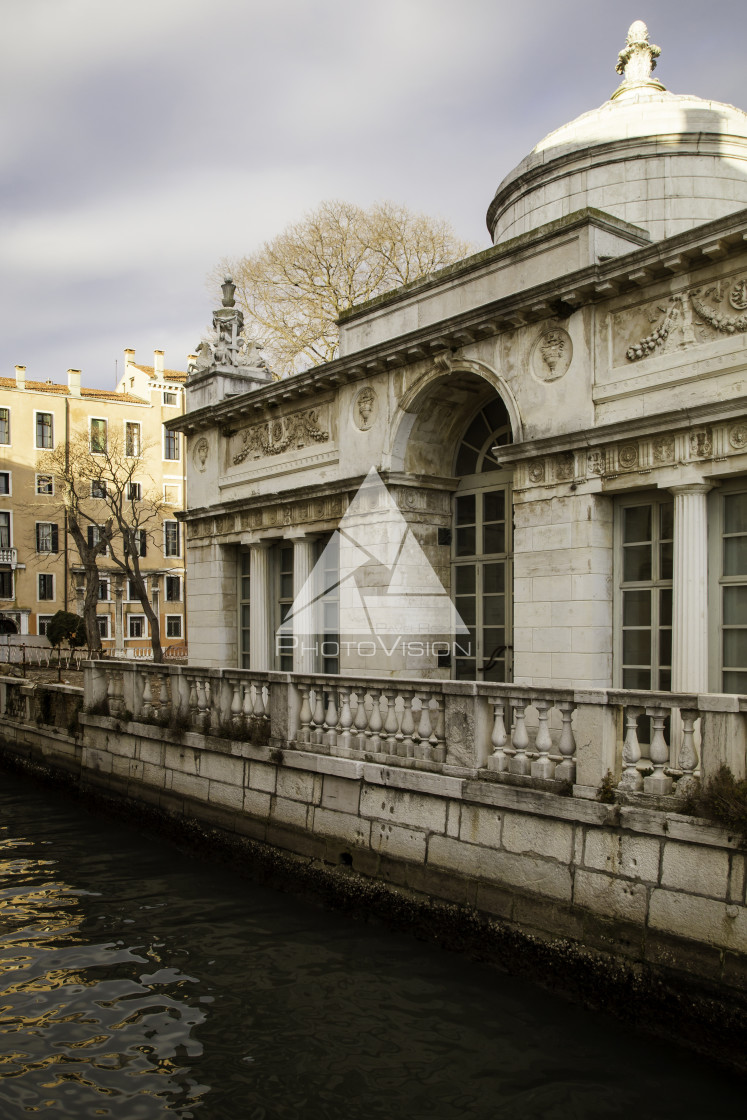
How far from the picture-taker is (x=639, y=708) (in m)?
5.80

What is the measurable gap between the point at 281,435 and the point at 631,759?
869cm

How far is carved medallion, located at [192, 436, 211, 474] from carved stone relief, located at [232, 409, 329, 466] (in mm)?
853

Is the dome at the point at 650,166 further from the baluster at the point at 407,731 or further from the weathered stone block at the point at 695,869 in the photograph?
the weathered stone block at the point at 695,869

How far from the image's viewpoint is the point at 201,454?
15.2 m

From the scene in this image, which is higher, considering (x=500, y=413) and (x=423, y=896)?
(x=500, y=413)

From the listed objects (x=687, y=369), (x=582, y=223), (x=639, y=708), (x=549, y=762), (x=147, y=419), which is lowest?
(x=549, y=762)

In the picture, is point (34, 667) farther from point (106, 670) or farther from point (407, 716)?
point (407, 716)

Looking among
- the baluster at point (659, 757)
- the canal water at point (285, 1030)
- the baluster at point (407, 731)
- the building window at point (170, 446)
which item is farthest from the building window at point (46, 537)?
the baluster at point (659, 757)

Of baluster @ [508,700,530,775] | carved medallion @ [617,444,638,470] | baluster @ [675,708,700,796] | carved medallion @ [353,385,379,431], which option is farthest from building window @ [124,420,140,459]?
baluster @ [675,708,700,796]

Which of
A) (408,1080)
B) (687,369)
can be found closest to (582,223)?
(687,369)

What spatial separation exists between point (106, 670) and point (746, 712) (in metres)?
9.45

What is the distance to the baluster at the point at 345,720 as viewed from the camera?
7980 mm

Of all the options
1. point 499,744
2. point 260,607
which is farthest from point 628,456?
point 260,607

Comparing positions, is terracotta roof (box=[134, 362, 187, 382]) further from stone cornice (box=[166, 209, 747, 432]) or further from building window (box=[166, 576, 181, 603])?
stone cornice (box=[166, 209, 747, 432])
